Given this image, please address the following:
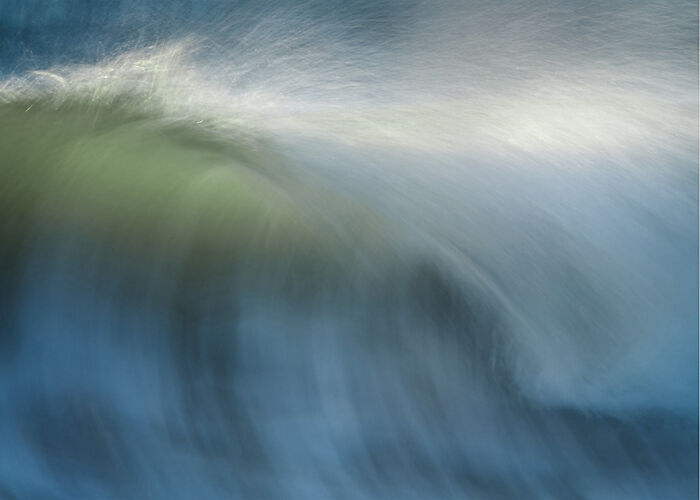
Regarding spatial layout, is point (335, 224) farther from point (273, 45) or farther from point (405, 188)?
point (273, 45)

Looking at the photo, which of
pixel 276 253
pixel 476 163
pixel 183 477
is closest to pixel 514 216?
pixel 476 163

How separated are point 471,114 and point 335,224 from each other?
339 mm

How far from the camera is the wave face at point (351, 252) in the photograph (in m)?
1.16

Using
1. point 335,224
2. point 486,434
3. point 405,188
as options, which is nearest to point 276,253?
point 335,224

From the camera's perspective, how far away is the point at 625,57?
1253mm

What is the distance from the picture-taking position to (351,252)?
142 centimetres

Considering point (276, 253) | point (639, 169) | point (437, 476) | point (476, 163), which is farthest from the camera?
point (276, 253)

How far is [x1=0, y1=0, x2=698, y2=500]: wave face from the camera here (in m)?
1.16

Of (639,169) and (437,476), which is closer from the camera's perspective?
(437,476)

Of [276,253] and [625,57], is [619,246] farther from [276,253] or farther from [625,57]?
[276,253]

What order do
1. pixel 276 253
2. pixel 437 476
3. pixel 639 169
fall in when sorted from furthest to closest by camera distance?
pixel 276 253, pixel 639 169, pixel 437 476

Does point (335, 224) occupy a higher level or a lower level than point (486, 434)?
higher

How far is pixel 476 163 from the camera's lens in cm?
134

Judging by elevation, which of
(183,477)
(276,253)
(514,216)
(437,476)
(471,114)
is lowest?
(183,477)
